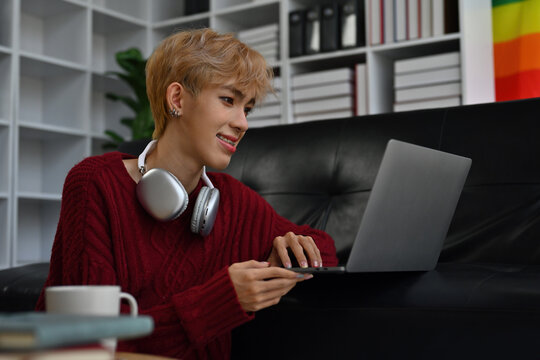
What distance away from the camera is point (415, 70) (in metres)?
2.91

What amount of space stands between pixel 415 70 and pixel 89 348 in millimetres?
2670

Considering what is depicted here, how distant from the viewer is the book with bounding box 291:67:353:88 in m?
3.08

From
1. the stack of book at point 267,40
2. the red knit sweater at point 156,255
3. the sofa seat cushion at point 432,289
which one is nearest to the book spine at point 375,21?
the stack of book at point 267,40

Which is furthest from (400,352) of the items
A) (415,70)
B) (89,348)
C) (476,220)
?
(415,70)

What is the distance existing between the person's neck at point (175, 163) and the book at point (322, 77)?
1967 mm

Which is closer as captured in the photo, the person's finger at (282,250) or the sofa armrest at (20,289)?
the person's finger at (282,250)

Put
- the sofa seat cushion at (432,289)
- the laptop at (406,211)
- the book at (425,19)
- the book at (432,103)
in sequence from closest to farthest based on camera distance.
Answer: the laptop at (406,211), the sofa seat cushion at (432,289), the book at (432,103), the book at (425,19)

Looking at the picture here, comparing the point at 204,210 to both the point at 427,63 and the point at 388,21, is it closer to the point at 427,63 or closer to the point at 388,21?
the point at 427,63

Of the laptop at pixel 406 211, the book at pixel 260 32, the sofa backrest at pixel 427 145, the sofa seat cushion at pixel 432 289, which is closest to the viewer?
the laptop at pixel 406 211

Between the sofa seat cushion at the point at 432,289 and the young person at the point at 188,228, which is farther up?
the young person at the point at 188,228

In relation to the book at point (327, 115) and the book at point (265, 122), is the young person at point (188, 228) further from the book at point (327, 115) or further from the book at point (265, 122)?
the book at point (265, 122)

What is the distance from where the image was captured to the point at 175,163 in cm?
121

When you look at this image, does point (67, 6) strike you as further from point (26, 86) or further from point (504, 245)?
point (504, 245)

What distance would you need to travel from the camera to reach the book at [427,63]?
9.30 feet
